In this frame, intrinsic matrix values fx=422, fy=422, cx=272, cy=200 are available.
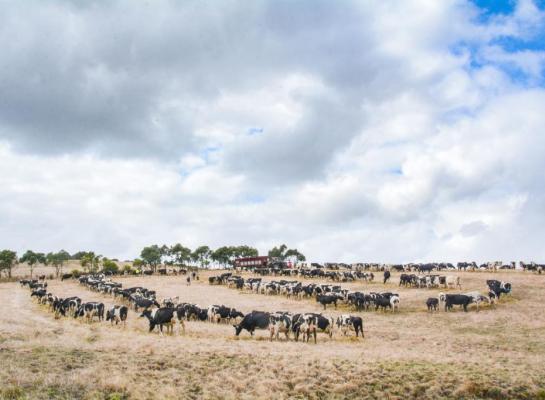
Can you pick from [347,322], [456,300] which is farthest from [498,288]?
[347,322]

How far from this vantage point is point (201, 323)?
3822cm

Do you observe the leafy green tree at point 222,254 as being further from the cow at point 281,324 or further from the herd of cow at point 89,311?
the cow at point 281,324

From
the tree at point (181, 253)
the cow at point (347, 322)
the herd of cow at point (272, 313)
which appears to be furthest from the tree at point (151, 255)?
the cow at point (347, 322)

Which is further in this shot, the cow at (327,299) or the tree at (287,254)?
the tree at (287,254)

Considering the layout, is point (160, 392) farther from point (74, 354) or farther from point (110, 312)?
point (110, 312)

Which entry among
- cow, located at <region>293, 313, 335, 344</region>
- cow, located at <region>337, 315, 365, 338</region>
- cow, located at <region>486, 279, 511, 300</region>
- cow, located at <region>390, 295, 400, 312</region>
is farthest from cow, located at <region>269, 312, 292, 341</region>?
cow, located at <region>486, 279, 511, 300</region>

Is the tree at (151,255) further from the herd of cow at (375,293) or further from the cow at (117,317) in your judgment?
the cow at (117,317)

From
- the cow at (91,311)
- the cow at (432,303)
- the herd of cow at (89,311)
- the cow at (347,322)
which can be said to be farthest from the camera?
the cow at (432,303)

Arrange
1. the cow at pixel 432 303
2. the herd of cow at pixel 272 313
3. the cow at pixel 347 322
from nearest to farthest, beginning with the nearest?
the herd of cow at pixel 272 313
the cow at pixel 347 322
the cow at pixel 432 303

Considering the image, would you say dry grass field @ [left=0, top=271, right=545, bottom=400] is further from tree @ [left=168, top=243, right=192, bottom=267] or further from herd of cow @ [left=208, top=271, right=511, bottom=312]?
tree @ [left=168, top=243, right=192, bottom=267]

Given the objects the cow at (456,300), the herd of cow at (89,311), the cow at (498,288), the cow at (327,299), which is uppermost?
the cow at (498,288)

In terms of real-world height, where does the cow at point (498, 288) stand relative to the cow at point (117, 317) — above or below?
above

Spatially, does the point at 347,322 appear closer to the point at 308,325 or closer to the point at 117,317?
the point at 308,325

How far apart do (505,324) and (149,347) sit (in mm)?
28536
